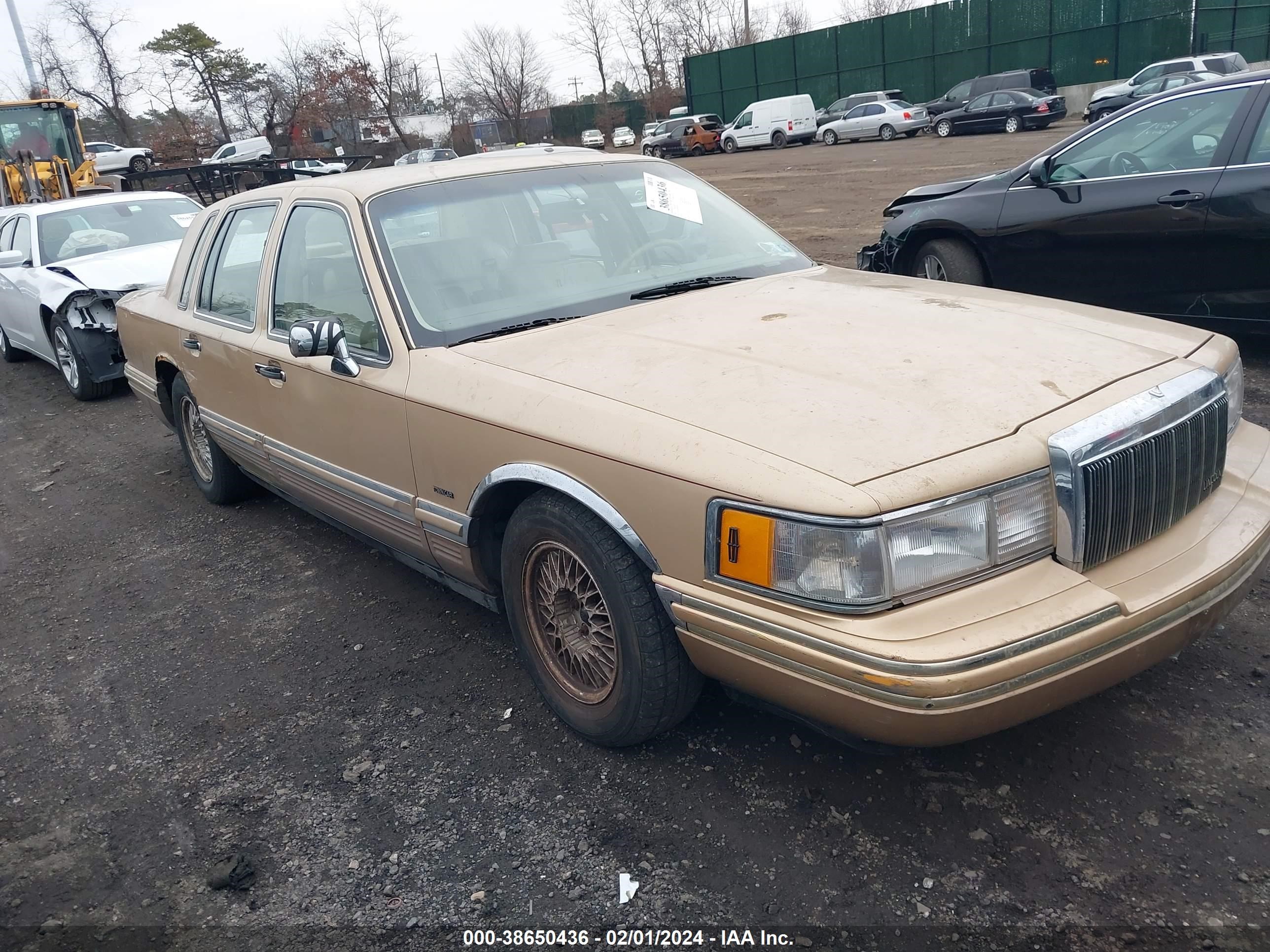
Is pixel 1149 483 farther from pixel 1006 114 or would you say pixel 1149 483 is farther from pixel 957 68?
pixel 957 68

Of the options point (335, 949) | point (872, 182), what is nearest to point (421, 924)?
point (335, 949)

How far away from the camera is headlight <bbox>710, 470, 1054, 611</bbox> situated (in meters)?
2.16

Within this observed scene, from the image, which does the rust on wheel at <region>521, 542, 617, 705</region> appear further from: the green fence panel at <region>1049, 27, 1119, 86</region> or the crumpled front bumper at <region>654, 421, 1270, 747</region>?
the green fence panel at <region>1049, 27, 1119, 86</region>

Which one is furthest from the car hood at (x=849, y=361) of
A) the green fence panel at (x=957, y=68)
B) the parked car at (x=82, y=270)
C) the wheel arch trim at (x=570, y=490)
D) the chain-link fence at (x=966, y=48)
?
the green fence panel at (x=957, y=68)

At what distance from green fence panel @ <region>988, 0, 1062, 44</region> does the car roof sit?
114ft

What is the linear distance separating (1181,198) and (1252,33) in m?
33.3

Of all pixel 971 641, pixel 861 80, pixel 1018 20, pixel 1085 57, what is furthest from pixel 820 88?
pixel 971 641

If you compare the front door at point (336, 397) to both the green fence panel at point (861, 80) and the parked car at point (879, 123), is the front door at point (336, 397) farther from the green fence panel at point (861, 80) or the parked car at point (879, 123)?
the green fence panel at point (861, 80)

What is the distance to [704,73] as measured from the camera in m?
48.6

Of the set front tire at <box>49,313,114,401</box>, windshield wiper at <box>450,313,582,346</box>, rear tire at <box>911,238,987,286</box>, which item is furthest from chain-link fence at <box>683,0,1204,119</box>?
windshield wiper at <box>450,313,582,346</box>

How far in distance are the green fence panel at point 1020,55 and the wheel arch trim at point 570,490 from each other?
3858 centimetres

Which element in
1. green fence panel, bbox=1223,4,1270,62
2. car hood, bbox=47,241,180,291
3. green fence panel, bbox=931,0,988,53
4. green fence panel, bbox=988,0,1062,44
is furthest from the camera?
green fence panel, bbox=931,0,988,53

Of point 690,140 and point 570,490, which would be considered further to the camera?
point 690,140

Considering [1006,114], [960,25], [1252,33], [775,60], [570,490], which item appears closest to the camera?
[570,490]
